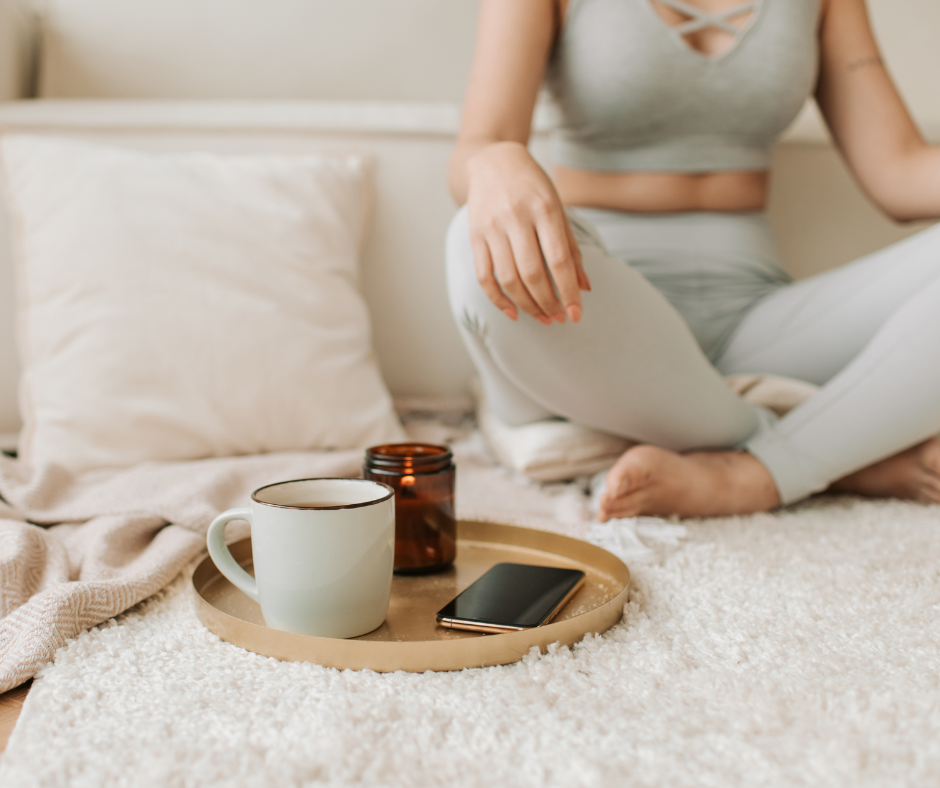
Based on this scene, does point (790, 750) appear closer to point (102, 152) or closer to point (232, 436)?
point (232, 436)

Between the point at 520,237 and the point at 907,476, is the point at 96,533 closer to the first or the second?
the point at 520,237

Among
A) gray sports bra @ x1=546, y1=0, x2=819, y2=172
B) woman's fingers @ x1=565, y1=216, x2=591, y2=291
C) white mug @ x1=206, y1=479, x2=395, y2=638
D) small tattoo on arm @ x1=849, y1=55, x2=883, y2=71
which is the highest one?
small tattoo on arm @ x1=849, y1=55, x2=883, y2=71

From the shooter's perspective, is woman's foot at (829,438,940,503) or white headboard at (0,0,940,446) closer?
woman's foot at (829,438,940,503)

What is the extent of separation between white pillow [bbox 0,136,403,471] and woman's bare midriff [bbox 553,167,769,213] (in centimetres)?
38

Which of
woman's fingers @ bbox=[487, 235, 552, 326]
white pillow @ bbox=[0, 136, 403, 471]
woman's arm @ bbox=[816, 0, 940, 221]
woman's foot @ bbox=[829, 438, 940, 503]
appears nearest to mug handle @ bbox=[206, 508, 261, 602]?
woman's fingers @ bbox=[487, 235, 552, 326]

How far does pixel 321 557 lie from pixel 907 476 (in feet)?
2.37

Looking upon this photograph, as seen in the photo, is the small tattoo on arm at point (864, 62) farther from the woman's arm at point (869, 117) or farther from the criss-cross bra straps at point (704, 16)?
the criss-cross bra straps at point (704, 16)

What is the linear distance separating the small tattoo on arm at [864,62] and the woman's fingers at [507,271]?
0.77 metres

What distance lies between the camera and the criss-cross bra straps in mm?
958

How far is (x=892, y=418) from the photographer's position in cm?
77

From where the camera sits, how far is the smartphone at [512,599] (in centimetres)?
45

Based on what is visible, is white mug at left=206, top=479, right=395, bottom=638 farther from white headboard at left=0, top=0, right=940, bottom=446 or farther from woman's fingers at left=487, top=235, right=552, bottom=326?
white headboard at left=0, top=0, right=940, bottom=446

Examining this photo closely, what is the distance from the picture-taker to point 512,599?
476mm

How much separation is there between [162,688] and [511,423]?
1.89 ft
